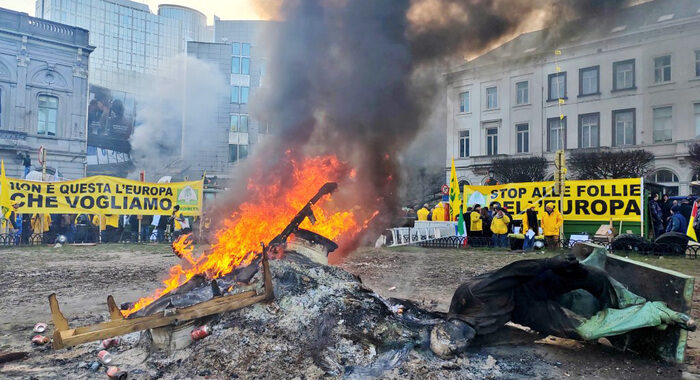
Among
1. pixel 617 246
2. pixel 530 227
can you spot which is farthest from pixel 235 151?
pixel 617 246

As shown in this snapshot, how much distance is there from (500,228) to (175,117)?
41217mm

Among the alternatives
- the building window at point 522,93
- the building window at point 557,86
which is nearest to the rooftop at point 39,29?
the building window at point 522,93

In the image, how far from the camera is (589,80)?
16766 millimetres

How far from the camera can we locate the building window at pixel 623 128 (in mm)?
18344

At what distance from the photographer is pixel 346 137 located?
8344mm

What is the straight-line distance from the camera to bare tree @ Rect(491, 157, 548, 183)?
967 inches

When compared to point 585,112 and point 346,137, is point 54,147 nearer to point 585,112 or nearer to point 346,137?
point 346,137

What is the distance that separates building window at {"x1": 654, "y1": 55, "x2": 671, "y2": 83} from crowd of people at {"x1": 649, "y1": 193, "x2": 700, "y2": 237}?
5.11 m

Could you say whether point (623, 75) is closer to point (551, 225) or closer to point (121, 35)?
point (551, 225)

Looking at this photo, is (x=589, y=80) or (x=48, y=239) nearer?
(x=589, y=80)

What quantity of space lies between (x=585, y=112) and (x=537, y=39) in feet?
46.9

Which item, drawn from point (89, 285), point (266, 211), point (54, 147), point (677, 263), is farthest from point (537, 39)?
point (54, 147)

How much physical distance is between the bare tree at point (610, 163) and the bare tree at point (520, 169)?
8.23ft

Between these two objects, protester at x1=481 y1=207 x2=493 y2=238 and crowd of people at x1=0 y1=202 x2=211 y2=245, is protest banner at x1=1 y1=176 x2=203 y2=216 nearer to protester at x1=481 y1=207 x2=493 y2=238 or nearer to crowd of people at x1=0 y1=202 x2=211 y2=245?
crowd of people at x1=0 y1=202 x2=211 y2=245
